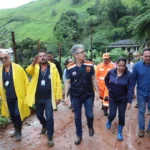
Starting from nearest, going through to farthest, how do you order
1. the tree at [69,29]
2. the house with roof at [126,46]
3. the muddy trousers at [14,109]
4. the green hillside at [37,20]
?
the muddy trousers at [14,109] < the house with roof at [126,46] < the tree at [69,29] < the green hillside at [37,20]

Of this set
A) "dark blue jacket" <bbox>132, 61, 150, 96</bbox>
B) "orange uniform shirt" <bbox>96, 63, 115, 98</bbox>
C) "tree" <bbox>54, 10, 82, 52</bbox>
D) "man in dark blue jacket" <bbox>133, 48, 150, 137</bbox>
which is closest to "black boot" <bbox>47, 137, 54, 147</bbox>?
"man in dark blue jacket" <bbox>133, 48, 150, 137</bbox>

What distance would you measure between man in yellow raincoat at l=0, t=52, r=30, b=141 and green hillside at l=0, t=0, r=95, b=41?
4257cm

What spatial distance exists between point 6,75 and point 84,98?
165 centimetres

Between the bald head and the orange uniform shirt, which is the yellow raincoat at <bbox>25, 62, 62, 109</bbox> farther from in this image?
the orange uniform shirt

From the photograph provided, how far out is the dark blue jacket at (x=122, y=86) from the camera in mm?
4773

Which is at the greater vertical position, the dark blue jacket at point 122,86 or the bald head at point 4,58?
the bald head at point 4,58

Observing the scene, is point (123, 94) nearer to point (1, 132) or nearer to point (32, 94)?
point (32, 94)

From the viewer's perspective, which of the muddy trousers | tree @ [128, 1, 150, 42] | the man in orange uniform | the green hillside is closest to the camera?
the muddy trousers

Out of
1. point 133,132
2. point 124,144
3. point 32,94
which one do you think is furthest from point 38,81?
point 133,132

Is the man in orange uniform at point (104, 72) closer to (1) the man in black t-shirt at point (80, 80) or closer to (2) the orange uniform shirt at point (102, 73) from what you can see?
(2) the orange uniform shirt at point (102, 73)

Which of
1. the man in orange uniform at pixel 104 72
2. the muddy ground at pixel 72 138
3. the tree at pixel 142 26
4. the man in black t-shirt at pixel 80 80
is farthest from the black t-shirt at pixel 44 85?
the tree at pixel 142 26

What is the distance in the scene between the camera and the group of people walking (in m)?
4.59

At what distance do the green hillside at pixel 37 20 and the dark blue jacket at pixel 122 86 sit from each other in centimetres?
4322

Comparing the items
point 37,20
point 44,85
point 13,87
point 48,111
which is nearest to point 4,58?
point 13,87
